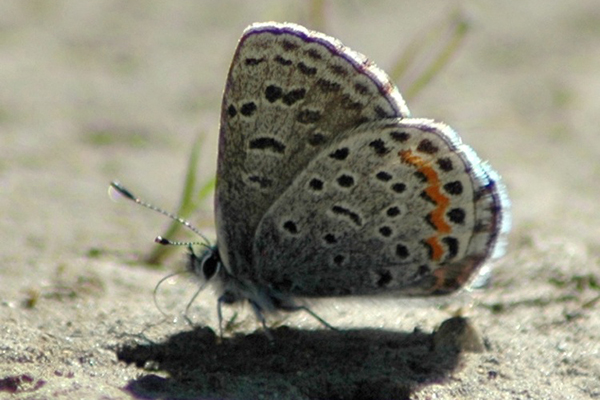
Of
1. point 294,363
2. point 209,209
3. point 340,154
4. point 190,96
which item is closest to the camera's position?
point 294,363

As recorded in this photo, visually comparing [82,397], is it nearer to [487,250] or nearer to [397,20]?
[487,250]

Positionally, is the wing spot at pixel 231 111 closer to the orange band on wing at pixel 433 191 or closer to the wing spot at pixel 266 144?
the wing spot at pixel 266 144

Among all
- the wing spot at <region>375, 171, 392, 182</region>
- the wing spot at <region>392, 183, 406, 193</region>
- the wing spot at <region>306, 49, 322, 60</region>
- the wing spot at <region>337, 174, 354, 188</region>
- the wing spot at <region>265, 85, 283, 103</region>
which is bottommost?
the wing spot at <region>337, 174, 354, 188</region>

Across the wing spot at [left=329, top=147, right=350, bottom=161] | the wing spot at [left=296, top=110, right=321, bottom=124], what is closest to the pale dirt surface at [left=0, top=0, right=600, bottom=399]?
the wing spot at [left=329, top=147, right=350, bottom=161]

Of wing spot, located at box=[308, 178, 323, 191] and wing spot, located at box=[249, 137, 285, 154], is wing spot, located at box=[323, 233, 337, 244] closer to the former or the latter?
wing spot, located at box=[308, 178, 323, 191]

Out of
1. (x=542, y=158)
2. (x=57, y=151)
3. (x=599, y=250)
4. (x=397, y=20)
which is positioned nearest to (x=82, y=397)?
(x=599, y=250)

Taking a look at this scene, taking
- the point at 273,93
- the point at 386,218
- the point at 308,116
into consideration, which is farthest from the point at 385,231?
the point at 273,93

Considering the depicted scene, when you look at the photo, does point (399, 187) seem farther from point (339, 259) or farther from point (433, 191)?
point (339, 259)
